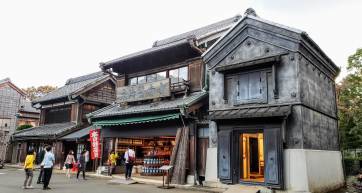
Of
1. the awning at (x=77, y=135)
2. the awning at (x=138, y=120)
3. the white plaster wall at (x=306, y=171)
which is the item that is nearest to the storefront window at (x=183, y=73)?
the awning at (x=138, y=120)

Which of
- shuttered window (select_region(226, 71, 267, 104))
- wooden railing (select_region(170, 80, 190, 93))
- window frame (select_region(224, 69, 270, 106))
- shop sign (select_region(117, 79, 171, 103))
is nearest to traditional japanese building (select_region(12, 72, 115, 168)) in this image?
shop sign (select_region(117, 79, 171, 103))

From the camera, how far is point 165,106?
16.1m

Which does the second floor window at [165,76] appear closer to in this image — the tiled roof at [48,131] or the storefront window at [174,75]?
the storefront window at [174,75]

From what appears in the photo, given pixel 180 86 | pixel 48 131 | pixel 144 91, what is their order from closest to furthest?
1. pixel 180 86
2. pixel 144 91
3. pixel 48 131

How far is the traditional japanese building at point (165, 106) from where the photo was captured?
15.3m

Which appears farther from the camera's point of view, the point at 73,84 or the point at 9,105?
the point at 9,105

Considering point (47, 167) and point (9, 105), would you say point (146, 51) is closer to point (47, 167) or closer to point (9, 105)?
point (47, 167)

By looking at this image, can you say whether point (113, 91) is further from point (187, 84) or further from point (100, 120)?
point (187, 84)

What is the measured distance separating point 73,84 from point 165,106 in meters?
20.6

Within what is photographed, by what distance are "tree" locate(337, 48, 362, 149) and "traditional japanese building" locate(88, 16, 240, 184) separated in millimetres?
12371

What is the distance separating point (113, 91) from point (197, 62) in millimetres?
15486

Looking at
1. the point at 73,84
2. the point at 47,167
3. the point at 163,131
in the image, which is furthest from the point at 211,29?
the point at 73,84

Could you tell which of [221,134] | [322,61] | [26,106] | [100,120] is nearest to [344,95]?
[322,61]

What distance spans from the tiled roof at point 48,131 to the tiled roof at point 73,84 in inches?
115
